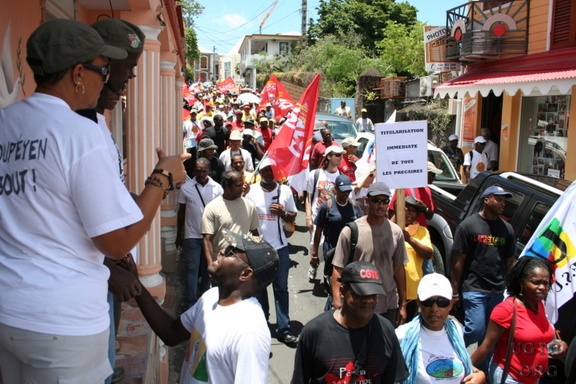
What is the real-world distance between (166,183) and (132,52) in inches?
29.5

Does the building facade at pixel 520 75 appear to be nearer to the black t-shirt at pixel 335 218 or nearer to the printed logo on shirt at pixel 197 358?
the black t-shirt at pixel 335 218

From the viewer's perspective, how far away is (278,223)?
273 inches

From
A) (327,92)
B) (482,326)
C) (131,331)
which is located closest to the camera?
(131,331)

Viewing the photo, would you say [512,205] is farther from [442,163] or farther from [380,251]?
[442,163]

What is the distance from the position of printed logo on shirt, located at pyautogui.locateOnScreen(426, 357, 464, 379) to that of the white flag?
1389 mm

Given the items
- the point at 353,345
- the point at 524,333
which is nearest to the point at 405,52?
the point at 524,333

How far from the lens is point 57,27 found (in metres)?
2.07

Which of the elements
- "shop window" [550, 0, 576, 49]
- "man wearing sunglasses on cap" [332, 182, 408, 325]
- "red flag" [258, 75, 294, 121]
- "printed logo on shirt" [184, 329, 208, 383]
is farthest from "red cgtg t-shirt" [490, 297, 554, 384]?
"red flag" [258, 75, 294, 121]

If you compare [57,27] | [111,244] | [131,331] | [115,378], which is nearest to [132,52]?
[57,27]

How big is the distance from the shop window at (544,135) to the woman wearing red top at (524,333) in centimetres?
1147

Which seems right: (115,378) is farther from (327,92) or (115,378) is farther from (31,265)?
(327,92)

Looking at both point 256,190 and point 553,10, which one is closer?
point 256,190

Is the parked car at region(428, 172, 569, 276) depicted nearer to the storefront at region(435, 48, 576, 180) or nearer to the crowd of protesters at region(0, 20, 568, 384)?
the crowd of protesters at region(0, 20, 568, 384)

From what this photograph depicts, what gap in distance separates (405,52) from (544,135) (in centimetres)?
1804
